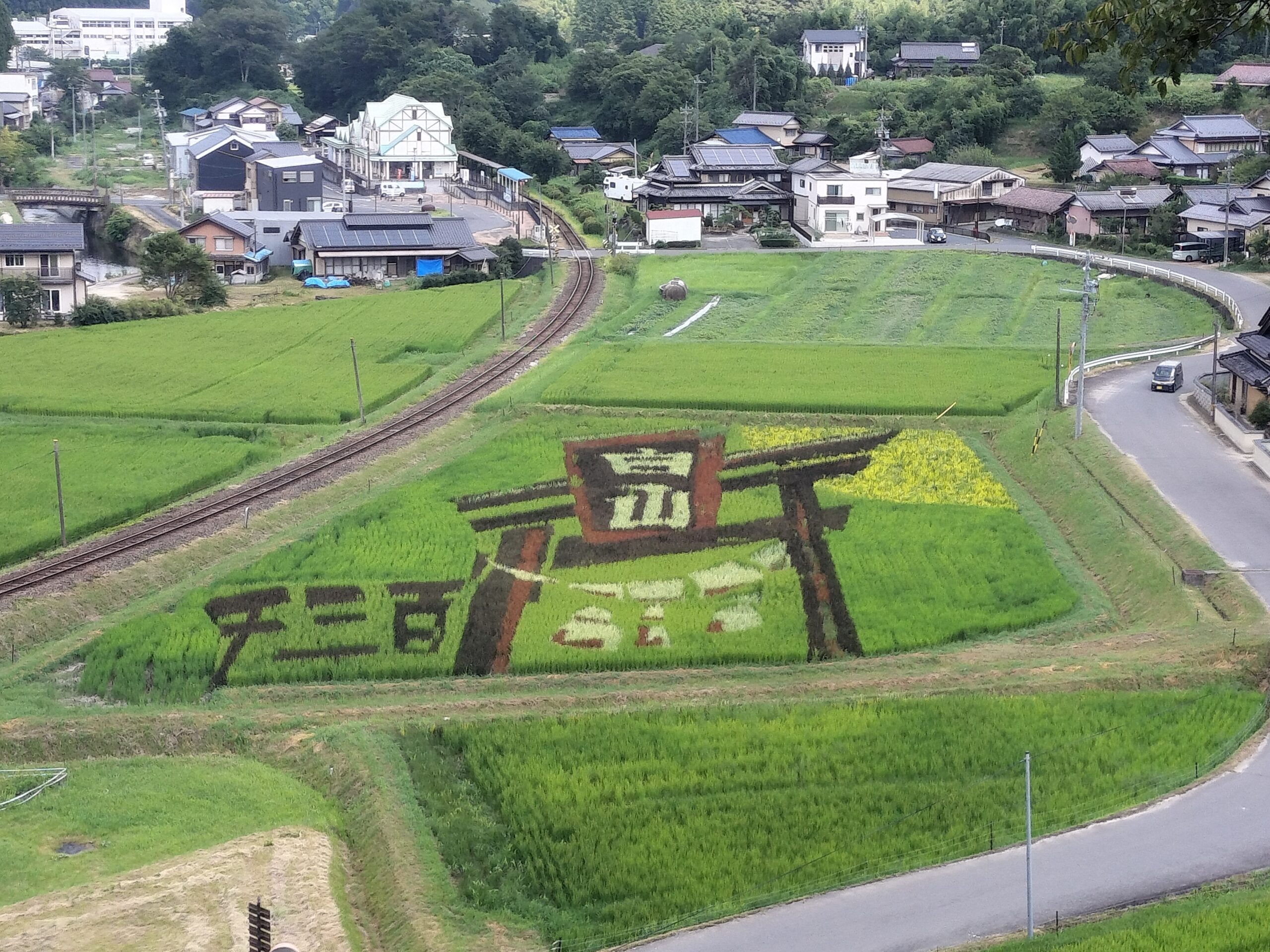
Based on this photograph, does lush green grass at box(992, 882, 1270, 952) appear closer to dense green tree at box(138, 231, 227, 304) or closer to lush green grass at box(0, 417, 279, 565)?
lush green grass at box(0, 417, 279, 565)

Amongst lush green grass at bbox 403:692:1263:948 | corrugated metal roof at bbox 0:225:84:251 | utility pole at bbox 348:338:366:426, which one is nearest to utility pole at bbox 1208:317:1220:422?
lush green grass at bbox 403:692:1263:948

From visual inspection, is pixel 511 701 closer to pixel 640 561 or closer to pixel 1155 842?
pixel 640 561

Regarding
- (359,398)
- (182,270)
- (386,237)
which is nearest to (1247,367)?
(359,398)

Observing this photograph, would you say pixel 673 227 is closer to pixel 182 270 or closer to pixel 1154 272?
pixel 1154 272

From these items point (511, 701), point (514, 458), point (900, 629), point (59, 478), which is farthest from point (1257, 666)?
point (59, 478)

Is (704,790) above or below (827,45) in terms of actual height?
below

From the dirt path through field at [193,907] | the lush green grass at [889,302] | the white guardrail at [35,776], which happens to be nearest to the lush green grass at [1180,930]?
the dirt path through field at [193,907]
